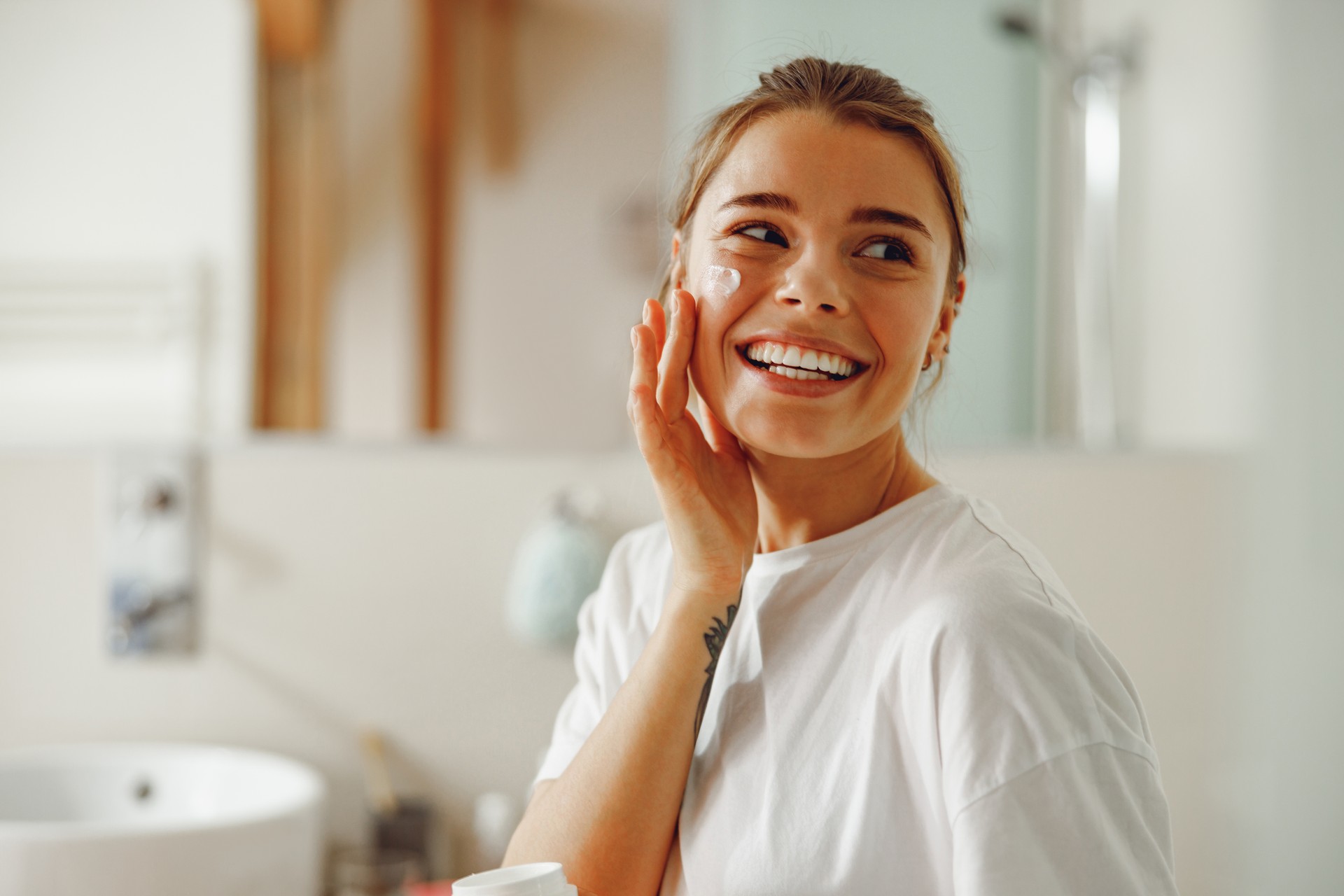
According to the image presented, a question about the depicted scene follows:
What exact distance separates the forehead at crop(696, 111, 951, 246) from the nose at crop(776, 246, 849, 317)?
0.07 feet

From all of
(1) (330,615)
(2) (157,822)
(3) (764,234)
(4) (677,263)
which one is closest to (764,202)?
(3) (764,234)

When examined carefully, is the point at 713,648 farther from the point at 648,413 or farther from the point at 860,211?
the point at 860,211

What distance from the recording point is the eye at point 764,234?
0.57m

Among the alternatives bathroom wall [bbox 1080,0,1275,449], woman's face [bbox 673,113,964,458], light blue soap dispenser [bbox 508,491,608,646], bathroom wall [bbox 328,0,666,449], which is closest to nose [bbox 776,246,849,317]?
woman's face [bbox 673,113,964,458]

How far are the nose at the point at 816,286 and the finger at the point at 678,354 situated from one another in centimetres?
7

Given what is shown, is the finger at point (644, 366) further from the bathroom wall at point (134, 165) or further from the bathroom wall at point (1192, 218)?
the bathroom wall at point (134, 165)

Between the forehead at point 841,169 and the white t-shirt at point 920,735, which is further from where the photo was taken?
the forehead at point 841,169

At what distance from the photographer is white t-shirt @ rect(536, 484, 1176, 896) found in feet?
1.47

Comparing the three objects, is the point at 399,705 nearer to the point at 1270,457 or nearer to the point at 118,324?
the point at 118,324

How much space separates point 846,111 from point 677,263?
0.51ft

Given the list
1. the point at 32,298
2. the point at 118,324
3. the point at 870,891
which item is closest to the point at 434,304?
the point at 118,324

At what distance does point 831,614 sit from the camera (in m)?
0.59

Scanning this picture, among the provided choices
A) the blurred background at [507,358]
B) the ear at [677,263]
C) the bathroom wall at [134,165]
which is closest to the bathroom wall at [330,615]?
the blurred background at [507,358]

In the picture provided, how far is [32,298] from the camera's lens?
1.70 meters
